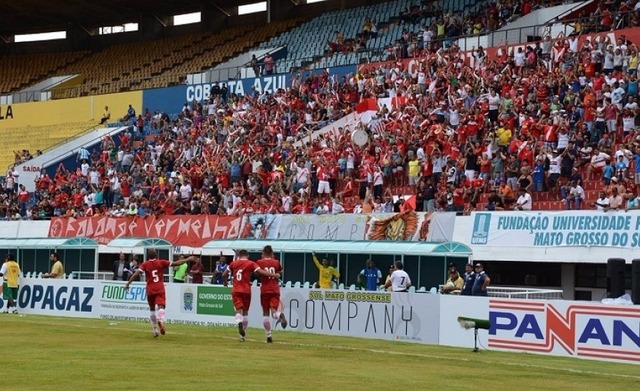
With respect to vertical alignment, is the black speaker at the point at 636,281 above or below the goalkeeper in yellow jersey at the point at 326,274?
above

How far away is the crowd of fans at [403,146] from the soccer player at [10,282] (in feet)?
24.8

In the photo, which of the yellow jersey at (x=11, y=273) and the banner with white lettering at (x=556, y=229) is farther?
the yellow jersey at (x=11, y=273)

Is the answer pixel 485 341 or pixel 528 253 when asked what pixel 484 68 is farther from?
pixel 485 341

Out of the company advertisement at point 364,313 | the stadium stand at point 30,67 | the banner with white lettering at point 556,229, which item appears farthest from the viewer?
the stadium stand at point 30,67

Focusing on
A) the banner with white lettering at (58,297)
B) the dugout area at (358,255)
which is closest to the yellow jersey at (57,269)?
the banner with white lettering at (58,297)

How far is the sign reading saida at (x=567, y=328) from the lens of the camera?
888 inches

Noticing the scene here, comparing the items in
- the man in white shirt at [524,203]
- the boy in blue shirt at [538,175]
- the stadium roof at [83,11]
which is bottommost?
the man in white shirt at [524,203]

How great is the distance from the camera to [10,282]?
38281mm

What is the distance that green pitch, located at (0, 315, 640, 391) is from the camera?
1748 centimetres

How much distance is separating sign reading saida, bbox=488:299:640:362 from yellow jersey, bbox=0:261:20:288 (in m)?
18.1

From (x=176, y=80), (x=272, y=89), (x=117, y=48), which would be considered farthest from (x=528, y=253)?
(x=117, y=48)

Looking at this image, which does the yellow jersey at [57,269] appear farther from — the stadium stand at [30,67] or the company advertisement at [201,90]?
the stadium stand at [30,67]

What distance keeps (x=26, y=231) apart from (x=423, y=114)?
18639 millimetres

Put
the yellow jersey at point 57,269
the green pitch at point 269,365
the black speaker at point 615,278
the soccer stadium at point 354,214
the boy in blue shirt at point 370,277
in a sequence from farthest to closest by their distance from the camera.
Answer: the yellow jersey at point 57,269
the boy in blue shirt at point 370,277
the black speaker at point 615,278
the soccer stadium at point 354,214
the green pitch at point 269,365
